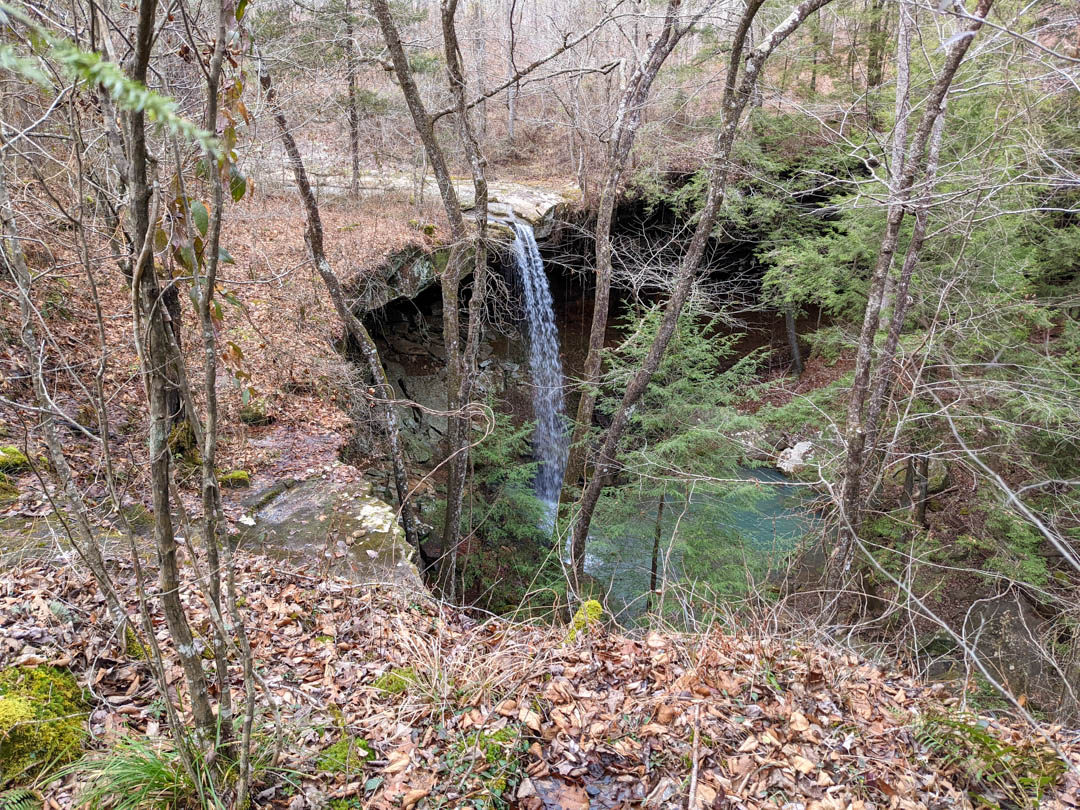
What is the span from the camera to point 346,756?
2.26 metres

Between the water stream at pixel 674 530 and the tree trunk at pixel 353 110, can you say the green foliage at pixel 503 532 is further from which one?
the tree trunk at pixel 353 110

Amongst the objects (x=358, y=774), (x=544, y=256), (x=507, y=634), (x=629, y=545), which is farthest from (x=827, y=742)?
(x=544, y=256)

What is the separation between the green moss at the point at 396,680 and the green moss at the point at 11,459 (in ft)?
12.8

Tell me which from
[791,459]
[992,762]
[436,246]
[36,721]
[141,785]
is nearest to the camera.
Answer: [141,785]

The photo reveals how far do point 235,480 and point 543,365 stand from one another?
8631 millimetres

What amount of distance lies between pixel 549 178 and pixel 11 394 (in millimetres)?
13137

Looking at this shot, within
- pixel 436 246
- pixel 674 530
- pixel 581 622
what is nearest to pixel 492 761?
pixel 581 622

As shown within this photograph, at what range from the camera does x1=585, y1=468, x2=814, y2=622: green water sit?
7.17 m

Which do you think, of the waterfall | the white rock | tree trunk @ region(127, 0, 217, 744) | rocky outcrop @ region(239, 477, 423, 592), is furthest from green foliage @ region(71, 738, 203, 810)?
the waterfall

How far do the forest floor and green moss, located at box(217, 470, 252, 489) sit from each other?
2382 mm

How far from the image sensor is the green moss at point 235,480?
222 inches

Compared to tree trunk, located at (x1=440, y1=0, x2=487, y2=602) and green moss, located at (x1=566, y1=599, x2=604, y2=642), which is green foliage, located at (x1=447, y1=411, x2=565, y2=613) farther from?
green moss, located at (x1=566, y1=599, x2=604, y2=642)

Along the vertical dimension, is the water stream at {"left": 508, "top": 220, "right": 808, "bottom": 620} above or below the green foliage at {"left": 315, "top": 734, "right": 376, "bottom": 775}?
below

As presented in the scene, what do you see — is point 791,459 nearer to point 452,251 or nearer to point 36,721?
point 452,251
